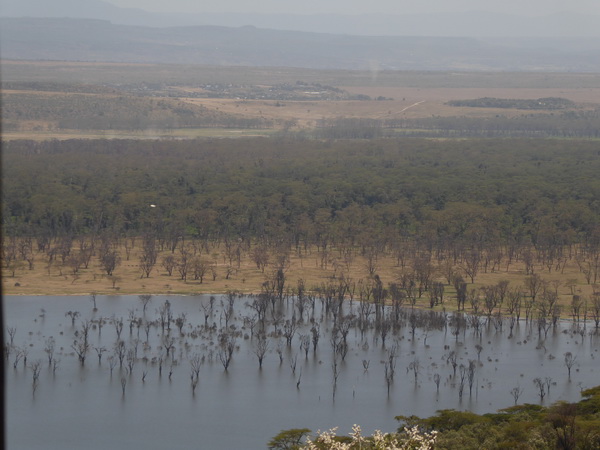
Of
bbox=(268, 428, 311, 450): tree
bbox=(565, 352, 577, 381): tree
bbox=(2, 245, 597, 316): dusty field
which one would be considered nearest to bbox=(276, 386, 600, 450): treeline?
bbox=(268, 428, 311, 450): tree

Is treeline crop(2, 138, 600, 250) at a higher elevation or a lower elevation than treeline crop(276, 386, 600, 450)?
lower

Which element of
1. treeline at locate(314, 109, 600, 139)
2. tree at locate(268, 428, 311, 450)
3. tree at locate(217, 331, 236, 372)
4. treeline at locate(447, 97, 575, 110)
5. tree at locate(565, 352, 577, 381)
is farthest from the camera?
treeline at locate(447, 97, 575, 110)

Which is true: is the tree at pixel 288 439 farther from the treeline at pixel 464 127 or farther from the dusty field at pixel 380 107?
the dusty field at pixel 380 107

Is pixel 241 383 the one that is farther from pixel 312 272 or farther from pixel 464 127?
pixel 464 127

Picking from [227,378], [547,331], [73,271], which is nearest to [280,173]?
[73,271]

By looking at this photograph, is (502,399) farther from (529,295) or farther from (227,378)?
(529,295)

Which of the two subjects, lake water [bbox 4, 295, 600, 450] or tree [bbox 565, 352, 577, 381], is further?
tree [bbox 565, 352, 577, 381]

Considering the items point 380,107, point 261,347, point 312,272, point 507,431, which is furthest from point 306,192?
point 380,107

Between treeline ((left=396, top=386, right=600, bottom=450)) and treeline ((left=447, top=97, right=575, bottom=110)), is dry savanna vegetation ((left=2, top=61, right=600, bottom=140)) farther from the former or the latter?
treeline ((left=396, top=386, right=600, bottom=450))
